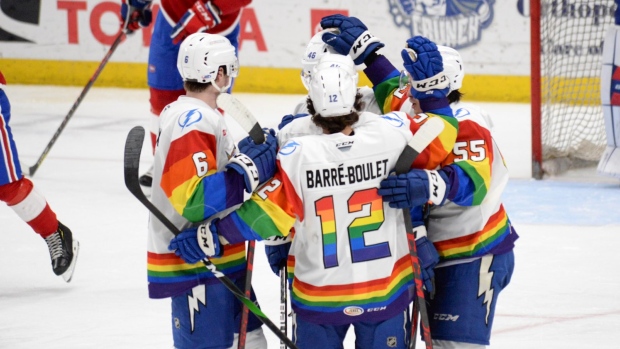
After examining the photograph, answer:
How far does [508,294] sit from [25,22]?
5570 millimetres

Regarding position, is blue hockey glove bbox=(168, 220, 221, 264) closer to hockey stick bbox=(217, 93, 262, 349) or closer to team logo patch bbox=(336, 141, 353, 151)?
hockey stick bbox=(217, 93, 262, 349)

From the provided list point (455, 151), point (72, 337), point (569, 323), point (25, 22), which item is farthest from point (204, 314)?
point (25, 22)

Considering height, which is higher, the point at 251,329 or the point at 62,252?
the point at 251,329

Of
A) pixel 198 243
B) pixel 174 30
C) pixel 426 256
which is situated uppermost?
pixel 198 243

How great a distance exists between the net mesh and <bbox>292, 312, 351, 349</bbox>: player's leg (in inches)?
138

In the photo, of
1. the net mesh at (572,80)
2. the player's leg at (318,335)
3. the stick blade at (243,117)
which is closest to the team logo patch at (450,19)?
the net mesh at (572,80)

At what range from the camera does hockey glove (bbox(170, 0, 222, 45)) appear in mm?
4836

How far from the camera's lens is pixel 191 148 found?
94.7 inches

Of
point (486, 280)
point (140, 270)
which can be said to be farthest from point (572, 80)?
point (486, 280)

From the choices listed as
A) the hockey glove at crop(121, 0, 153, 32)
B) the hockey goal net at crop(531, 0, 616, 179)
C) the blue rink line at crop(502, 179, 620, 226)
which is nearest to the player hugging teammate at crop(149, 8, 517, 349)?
the blue rink line at crop(502, 179, 620, 226)

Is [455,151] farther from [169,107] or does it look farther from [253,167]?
[169,107]

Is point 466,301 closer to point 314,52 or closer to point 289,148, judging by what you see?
point 289,148

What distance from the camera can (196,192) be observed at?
237 centimetres

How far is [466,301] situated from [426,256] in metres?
0.18
